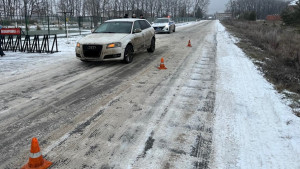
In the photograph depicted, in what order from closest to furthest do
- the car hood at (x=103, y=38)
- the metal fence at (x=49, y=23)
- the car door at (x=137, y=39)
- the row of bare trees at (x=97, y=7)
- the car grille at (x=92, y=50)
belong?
the car grille at (x=92, y=50) → the car hood at (x=103, y=38) → the car door at (x=137, y=39) → the metal fence at (x=49, y=23) → the row of bare trees at (x=97, y=7)

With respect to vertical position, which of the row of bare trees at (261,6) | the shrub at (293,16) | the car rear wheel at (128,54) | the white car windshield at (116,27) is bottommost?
the car rear wheel at (128,54)

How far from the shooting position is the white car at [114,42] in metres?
8.38

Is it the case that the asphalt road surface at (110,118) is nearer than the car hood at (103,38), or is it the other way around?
the asphalt road surface at (110,118)

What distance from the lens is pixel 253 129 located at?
3930 millimetres

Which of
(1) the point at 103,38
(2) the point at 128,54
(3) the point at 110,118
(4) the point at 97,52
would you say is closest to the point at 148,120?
(3) the point at 110,118

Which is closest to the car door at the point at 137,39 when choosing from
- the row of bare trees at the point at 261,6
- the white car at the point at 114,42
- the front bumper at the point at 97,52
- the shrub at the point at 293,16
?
the white car at the point at 114,42

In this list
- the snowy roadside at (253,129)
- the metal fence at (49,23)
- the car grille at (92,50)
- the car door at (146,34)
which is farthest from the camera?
the metal fence at (49,23)

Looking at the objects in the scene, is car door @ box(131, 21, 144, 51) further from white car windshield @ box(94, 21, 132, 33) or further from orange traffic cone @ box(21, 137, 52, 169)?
orange traffic cone @ box(21, 137, 52, 169)

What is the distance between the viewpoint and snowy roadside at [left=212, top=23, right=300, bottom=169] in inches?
122

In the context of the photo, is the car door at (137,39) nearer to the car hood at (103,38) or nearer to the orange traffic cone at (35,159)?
the car hood at (103,38)

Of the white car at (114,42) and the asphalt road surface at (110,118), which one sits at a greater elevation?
the white car at (114,42)

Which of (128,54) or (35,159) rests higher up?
(128,54)

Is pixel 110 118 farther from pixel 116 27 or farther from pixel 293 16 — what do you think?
pixel 293 16

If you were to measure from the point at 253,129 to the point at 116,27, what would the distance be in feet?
24.2
